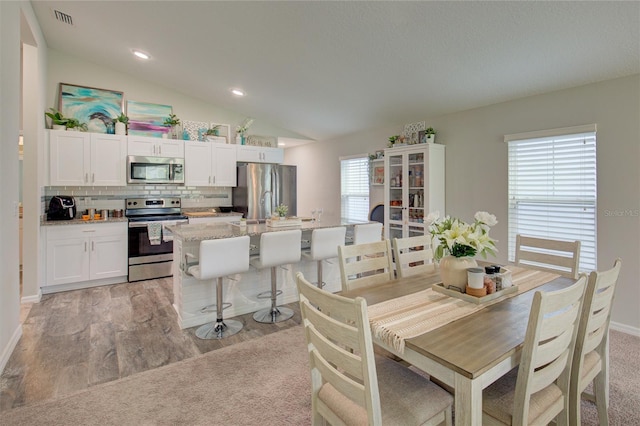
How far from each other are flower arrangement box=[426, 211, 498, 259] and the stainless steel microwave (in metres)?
4.27

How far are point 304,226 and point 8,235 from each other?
8.04 feet

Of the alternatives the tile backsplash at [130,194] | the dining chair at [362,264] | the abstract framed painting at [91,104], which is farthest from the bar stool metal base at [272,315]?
the abstract framed painting at [91,104]

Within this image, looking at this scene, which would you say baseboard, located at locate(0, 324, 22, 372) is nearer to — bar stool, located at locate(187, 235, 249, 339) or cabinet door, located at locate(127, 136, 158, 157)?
bar stool, located at locate(187, 235, 249, 339)

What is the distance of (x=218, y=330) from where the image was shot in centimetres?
296

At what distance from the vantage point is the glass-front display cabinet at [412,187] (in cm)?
429

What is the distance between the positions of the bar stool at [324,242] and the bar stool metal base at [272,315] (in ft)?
1.49

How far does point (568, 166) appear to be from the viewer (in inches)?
129

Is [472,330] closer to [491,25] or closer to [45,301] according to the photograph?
[491,25]

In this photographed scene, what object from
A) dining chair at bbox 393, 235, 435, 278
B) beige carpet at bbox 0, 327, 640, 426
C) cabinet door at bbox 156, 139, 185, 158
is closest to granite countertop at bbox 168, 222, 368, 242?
beige carpet at bbox 0, 327, 640, 426

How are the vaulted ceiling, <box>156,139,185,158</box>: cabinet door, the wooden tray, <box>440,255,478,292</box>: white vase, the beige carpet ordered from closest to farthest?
the wooden tray < <box>440,255,478,292</box>: white vase < the beige carpet < the vaulted ceiling < <box>156,139,185,158</box>: cabinet door

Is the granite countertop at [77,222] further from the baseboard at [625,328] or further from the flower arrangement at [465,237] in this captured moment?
the baseboard at [625,328]

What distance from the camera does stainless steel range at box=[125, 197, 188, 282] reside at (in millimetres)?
4523

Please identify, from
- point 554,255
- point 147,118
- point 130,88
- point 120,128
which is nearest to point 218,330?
point 554,255

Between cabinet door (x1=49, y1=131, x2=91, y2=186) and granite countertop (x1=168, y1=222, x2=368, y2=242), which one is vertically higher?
cabinet door (x1=49, y1=131, x2=91, y2=186)
